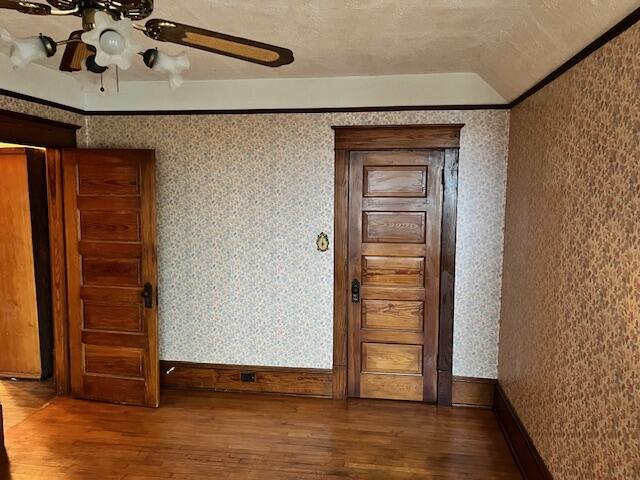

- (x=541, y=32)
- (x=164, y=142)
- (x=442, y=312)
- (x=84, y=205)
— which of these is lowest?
(x=442, y=312)

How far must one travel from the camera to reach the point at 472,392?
3863 mm

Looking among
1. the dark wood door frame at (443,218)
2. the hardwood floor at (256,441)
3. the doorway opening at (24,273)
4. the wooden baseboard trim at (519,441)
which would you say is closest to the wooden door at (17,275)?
the doorway opening at (24,273)

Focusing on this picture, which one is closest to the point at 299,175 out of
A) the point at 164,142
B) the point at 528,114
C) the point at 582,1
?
the point at 164,142

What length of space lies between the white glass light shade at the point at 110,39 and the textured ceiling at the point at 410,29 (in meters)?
1.06

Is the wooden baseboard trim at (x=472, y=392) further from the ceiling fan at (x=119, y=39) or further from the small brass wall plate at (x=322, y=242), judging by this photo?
the ceiling fan at (x=119, y=39)

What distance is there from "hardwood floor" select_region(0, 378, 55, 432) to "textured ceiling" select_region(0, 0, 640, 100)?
264cm

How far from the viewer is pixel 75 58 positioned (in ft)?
6.13

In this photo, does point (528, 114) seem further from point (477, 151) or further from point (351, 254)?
point (351, 254)

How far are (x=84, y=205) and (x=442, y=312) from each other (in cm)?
294

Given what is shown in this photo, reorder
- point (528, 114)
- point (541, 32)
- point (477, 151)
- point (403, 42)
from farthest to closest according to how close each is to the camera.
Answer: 1. point (477, 151)
2. point (528, 114)
3. point (403, 42)
4. point (541, 32)

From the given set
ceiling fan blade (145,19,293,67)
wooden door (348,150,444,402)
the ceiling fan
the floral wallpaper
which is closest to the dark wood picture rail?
the floral wallpaper

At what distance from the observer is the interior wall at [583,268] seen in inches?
68.5

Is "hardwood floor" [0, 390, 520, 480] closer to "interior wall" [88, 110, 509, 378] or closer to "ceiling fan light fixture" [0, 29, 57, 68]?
"interior wall" [88, 110, 509, 378]

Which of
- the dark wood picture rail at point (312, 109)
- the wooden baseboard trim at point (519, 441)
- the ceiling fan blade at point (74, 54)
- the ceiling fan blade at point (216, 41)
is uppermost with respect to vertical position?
the dark wood picture rail at point (312, 109)
